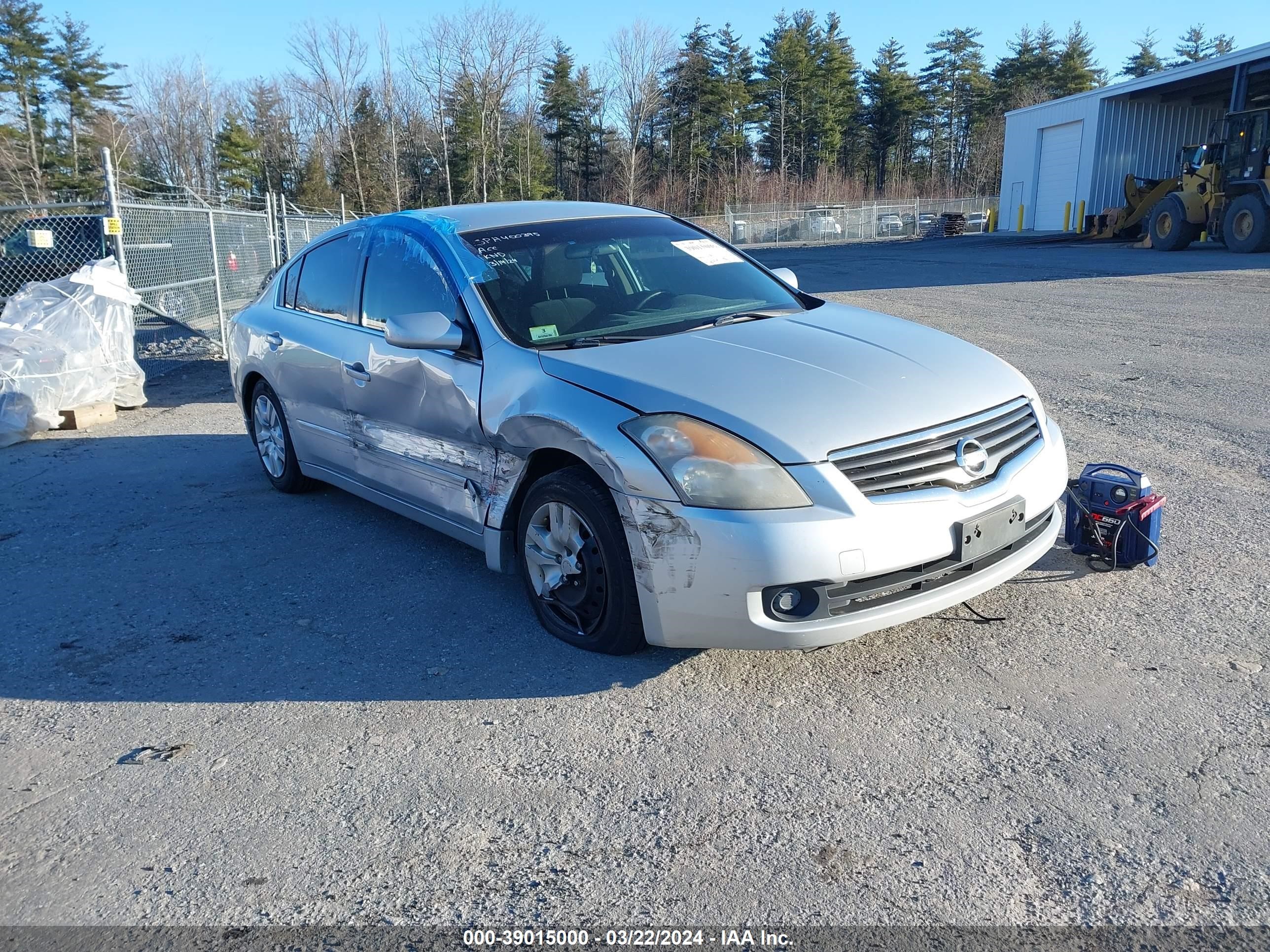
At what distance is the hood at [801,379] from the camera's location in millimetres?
3174

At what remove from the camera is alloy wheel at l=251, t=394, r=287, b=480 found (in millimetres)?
5820

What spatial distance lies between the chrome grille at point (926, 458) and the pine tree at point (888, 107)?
83195 millimetres

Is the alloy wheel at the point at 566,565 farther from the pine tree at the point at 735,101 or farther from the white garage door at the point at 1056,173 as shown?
the pine tree at the point at 735,101

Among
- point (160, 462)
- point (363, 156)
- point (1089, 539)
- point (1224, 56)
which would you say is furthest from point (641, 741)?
point (363, 156)

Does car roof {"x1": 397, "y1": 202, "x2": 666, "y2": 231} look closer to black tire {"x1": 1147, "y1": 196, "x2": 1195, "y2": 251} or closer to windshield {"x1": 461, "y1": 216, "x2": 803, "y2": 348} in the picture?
windshield {"x1": 461, "y1": 216, "x2": 803, "y2": 348}

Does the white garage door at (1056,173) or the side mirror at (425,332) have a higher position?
the white garage door at (1056,173)

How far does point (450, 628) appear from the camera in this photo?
3.95m

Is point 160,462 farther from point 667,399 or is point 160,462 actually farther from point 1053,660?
point 1053,660

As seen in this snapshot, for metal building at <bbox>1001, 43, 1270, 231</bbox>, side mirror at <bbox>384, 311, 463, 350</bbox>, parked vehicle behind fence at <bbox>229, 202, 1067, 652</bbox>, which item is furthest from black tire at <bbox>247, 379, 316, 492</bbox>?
metal building at <bbox>1001, 43, 1270, 231</bbox>

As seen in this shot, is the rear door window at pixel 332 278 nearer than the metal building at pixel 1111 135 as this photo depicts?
Yes

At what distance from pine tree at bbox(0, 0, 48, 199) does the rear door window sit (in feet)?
180

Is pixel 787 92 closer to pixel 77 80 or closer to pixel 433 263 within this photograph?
pixel 77 80

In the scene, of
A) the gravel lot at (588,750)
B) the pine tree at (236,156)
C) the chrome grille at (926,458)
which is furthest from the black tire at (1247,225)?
the pine tree at (236,156)

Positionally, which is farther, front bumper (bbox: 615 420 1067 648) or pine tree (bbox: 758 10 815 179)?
pine tree (bbox: 758 10 815 179)
